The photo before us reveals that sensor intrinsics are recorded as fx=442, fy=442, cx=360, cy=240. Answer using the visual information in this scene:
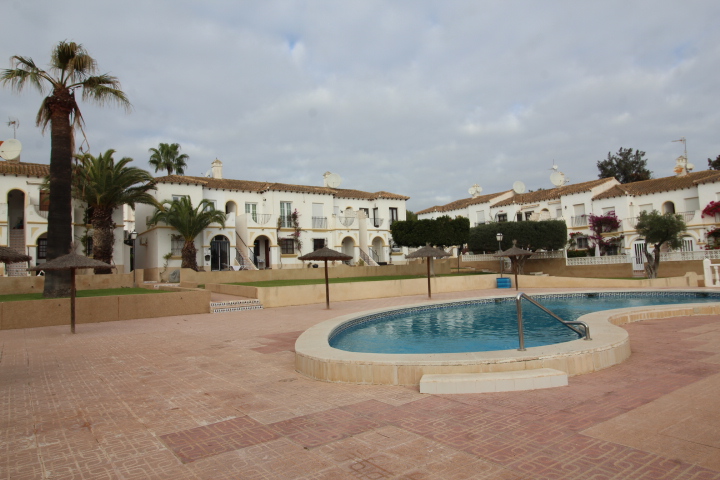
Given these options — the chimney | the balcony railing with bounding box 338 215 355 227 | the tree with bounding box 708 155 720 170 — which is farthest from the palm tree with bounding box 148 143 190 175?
the tree with bounding box 708 155 720 170

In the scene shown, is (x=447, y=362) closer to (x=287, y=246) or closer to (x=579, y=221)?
(x=287, y=246)

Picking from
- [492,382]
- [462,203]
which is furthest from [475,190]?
[492,382]

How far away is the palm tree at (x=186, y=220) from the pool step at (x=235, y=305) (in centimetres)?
1438

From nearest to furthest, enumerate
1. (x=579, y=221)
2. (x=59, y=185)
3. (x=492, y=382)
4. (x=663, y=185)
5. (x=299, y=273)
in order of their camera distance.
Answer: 1. (x=492, y=382)
2. (x=59, y=185)
3. (x=299, y=273)
4. (x=663, y=185)
5. (x=579, y=221)

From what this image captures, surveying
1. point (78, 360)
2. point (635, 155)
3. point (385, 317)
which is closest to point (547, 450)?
point (78, 360)

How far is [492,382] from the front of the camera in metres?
5.49

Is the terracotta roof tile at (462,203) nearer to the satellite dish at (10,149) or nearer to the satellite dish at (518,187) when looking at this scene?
the satellite dish at (518,187)

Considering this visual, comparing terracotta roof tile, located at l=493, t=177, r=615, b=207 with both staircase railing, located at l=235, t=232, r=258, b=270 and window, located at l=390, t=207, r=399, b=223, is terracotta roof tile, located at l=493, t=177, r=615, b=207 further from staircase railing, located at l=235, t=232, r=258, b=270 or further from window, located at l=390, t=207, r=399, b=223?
staircase railing, located at l=235, t=232, r=258, b=270

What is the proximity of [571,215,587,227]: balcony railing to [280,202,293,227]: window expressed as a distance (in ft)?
88.0

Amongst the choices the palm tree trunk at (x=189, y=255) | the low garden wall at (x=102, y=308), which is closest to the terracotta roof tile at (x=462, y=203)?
the palm tree trunk at (x=189, y=255)

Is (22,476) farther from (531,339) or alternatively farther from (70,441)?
(531,339)

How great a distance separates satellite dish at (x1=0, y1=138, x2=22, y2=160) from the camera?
3120 centimetres

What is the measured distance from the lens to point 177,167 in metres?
45.6

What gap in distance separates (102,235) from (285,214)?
15278mm
